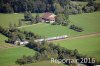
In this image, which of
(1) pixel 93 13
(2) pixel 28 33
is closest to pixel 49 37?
(2) pixel 28 33

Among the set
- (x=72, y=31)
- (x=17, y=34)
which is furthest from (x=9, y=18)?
(x=72, y=31)

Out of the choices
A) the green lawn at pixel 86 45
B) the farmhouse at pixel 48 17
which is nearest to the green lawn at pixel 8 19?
the farmhouse at pixel 48 17

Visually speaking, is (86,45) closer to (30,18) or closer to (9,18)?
(30,18)

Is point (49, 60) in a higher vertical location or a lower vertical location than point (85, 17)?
lower

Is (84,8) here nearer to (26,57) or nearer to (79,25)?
(79,25)

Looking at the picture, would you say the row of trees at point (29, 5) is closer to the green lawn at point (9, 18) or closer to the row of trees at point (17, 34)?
the green lawn at point (9, 18)

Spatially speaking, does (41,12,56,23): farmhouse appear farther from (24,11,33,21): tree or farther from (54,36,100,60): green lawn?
(54,36,100,60): green lawn
